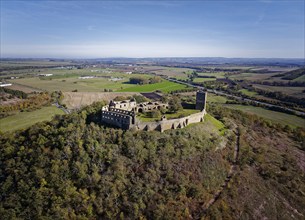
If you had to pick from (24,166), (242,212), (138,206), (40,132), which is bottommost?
(242,212)

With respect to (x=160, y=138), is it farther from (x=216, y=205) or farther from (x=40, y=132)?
(x=40, y=132)

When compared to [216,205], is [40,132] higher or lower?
higher

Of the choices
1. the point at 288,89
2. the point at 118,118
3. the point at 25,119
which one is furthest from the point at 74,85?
the point at 288,89

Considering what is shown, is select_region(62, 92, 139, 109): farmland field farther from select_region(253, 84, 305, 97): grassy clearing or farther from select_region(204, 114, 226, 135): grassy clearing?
select_region(253, 84, 305, 97): grassy clearing

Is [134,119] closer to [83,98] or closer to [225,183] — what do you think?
[225,183]

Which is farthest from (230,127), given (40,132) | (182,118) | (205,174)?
(40,132)

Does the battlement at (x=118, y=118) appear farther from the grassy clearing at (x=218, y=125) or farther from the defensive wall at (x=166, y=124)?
the grassy clearing at (x=218, y=125)

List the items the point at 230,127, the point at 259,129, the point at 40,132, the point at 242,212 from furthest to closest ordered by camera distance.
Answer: the point at 259,129 < the point at 230,127 < the point at 40,132 < the point at 242,212
